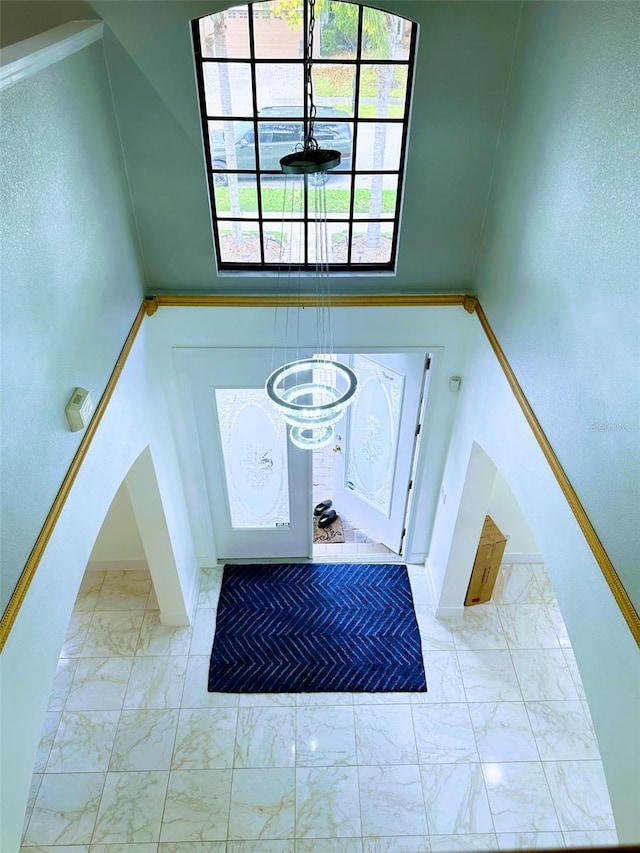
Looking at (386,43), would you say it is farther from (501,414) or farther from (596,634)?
(596,634)

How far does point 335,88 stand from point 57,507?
122 inches

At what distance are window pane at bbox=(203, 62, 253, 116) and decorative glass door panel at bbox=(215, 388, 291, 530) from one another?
2.16m

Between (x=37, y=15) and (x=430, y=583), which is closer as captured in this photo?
(x=37, y=15)

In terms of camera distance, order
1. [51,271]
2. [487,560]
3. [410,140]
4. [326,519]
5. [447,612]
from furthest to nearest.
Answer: [326,519]
[447,612]
[487,560]
[410,140]
[51,271]

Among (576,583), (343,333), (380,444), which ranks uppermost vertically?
(343,333)

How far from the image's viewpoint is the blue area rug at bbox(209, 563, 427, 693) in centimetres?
543

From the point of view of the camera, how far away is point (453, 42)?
3758mm

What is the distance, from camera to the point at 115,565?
636 cm

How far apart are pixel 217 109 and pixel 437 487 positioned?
372 cm

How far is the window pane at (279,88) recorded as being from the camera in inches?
155

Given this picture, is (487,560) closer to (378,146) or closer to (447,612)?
(447,612)

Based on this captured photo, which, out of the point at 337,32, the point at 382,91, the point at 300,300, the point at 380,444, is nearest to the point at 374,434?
the point at 380,444

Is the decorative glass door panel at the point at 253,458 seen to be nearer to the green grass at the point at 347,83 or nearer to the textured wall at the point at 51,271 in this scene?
the textured wall at the point at 51,271

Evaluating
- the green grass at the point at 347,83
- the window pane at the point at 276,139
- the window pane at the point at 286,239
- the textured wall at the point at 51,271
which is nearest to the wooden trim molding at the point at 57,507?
the textured wall at the point at 51,271
